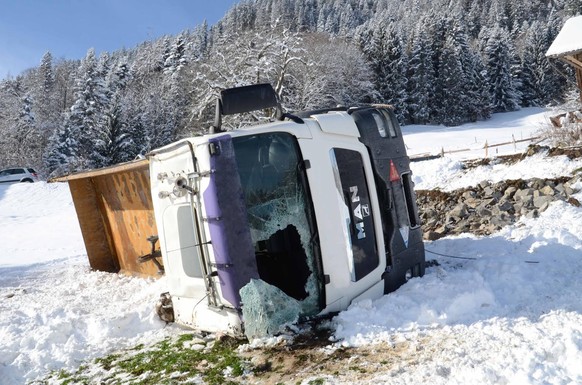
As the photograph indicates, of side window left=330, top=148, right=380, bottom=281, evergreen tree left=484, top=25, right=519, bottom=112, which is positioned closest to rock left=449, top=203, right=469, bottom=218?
side window left=330, top=148, right=380, bottom=281

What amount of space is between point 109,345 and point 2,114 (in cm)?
5829

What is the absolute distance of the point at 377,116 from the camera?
5062 millimetres

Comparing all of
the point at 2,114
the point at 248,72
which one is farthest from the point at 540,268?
the point at 2,114

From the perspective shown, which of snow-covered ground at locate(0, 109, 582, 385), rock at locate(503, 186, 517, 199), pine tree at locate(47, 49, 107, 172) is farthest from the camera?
pine tree at locate(47, 49, 107, 172)

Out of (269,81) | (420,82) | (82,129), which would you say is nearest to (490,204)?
Result: (269,81)

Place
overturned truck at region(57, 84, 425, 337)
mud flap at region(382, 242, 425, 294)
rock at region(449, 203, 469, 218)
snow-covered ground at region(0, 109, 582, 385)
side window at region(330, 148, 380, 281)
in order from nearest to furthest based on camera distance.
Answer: snow-covered ground at region(0, 109, 582, 385) < overturned truck at region(57, 84, 425, 337) < side window at region(330, 148, 380, 281) < mud flap at region(382, 242, 425, 294) < rock at region(449, 203, 469, 218)

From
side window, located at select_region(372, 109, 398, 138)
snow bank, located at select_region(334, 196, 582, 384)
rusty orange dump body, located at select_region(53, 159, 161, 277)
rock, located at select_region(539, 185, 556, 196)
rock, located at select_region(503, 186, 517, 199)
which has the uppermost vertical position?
side window, located at select_region(372, 109, 398, 138)

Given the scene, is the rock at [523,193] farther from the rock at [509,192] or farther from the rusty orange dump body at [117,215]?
the rusty orange dump body at [117,215]

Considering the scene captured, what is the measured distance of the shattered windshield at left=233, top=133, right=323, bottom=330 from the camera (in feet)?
13.9

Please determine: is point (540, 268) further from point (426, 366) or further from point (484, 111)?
point (484, 111)

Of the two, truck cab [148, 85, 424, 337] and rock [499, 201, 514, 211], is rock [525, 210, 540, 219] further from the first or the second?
truck cab [148, 85, 424, 337]

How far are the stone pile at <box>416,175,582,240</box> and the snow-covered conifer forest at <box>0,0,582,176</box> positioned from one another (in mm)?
19213

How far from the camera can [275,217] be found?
A: 439cm

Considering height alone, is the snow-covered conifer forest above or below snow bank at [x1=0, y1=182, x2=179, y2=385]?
above
